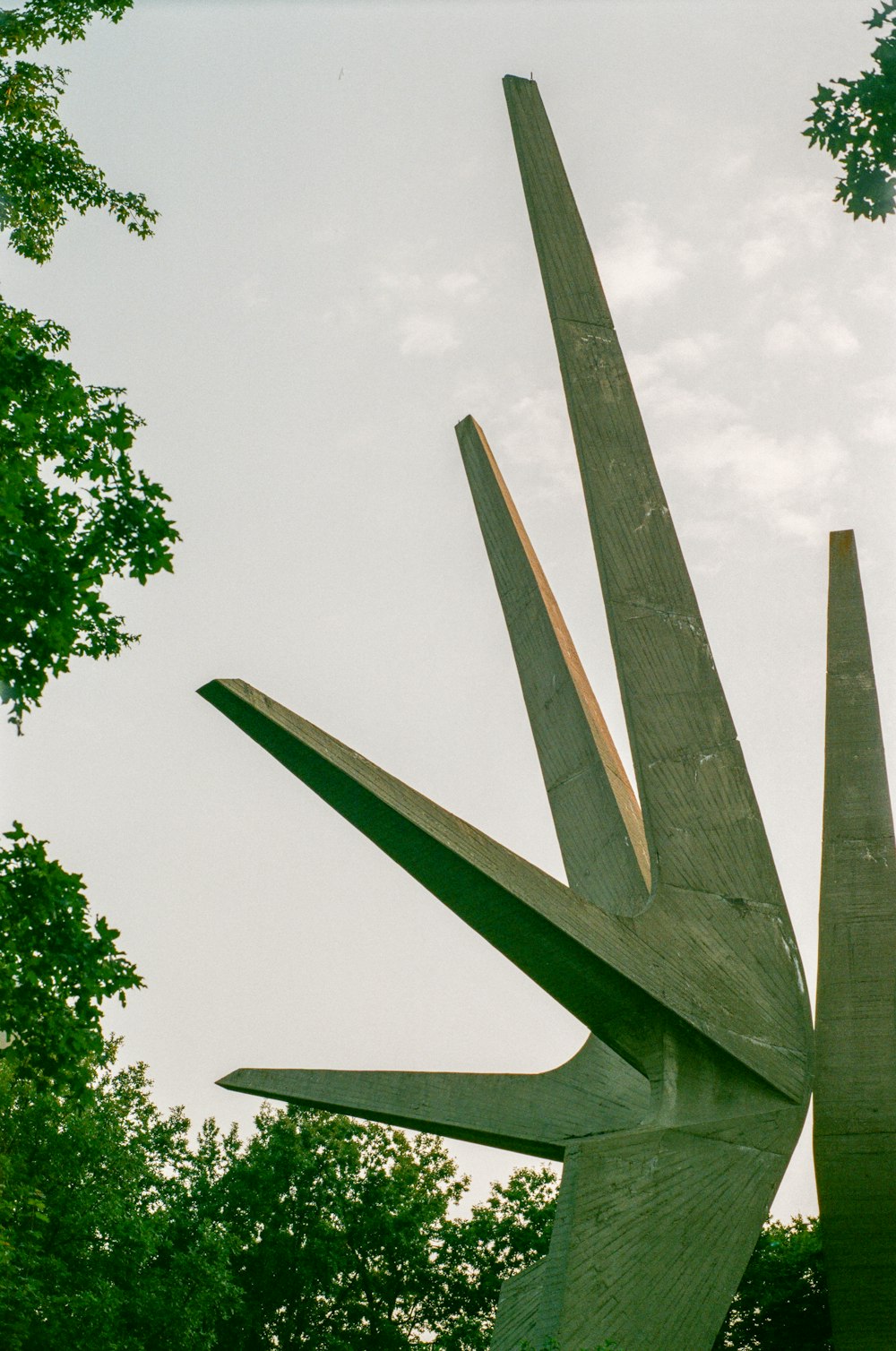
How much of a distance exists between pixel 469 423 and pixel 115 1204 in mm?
10834

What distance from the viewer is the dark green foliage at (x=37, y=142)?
10.9m

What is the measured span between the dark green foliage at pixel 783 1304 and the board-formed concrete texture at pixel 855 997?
1074 centimetres

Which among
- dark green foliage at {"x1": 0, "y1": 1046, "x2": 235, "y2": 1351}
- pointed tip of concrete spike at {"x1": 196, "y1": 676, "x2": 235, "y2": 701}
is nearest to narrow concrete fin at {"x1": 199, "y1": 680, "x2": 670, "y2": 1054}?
pointed tip of concrete spike at {"x1": 196, "y1": 676, "x2": 235, "y2": 701}

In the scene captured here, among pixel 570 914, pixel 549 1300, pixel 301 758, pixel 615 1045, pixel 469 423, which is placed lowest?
pixel 549 1300

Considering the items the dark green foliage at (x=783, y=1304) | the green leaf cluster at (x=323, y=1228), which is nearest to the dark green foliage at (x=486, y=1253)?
the green leaf cluster at (x=323, y=1228)

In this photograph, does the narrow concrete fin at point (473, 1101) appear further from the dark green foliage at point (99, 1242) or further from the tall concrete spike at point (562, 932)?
the dark green foliage at point (99, 1242)

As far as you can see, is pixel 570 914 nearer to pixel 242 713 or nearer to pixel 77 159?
pixel 242 713

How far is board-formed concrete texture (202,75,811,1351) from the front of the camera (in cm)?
738

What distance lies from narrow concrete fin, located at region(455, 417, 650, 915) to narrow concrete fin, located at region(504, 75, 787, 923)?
657mm

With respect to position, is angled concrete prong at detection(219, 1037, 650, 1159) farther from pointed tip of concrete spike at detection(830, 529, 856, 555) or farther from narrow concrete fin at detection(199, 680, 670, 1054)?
pointed tip of concrete spike at detection(830, 529, 856, 555)

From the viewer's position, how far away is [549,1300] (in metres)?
6.94

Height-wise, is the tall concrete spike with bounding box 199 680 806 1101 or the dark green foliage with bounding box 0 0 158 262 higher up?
the dark green foliage with bounding box 0 0 158 262

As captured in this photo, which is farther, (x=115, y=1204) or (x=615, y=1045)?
(x=115, y=1204)

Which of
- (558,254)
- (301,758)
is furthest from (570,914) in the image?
(558,254)
